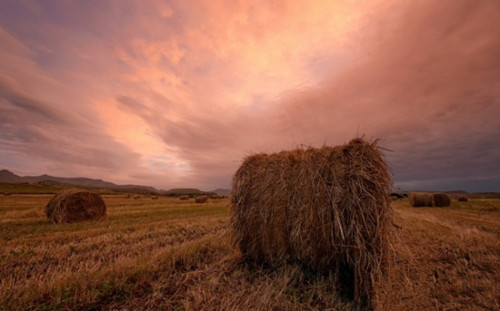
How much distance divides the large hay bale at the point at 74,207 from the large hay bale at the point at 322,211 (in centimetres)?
1006

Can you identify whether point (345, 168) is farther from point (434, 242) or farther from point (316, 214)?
point (434, 242)

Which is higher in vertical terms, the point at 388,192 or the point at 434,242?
the point at 388,192

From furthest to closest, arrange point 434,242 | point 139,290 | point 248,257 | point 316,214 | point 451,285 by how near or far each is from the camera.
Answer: point 434,242
point 248,257
point 316,214
point 451,285
point 139,290

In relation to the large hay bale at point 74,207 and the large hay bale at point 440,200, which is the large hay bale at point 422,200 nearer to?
A: the large hay bale at point 440,200

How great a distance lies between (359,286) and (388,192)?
5.38ft

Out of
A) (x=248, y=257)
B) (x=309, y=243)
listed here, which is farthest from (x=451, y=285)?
(x=248, y=257)

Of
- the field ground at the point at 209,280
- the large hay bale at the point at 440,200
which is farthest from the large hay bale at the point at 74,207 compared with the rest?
the large hay bale at the point at 440,200

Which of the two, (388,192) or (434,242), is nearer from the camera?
(388,192)

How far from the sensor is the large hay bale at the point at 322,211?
385 cm

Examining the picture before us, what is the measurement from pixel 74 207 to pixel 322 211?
12.5 metres

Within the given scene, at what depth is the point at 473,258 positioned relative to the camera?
198 inches

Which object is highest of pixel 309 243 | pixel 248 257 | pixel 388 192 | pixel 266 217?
pixel 388 192

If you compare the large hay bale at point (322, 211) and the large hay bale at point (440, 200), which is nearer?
the large hay bale at point (322, 211)

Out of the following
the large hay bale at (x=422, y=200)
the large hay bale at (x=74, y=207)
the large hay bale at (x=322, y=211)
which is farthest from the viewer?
the large hay bale at (x=422, y=200)
